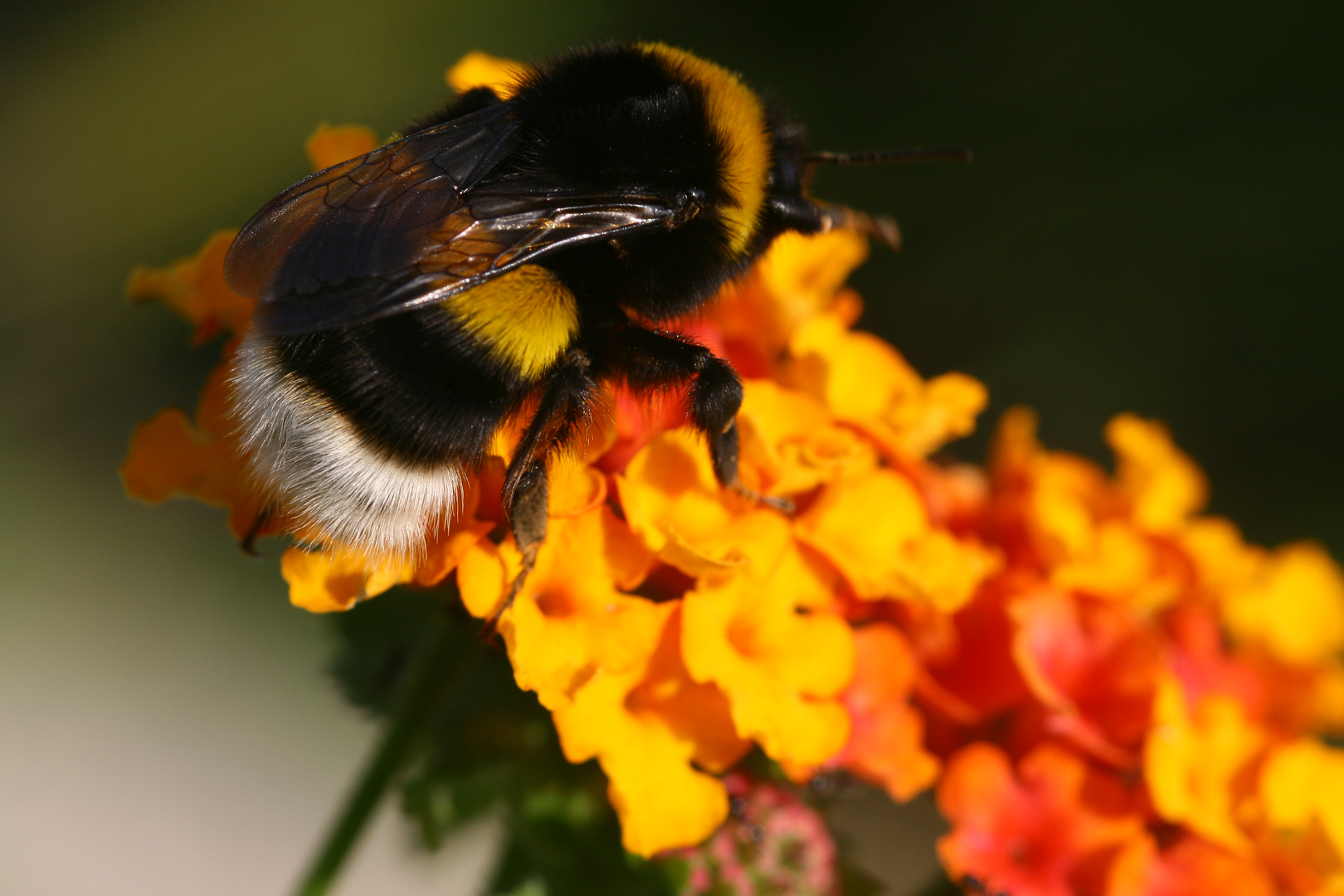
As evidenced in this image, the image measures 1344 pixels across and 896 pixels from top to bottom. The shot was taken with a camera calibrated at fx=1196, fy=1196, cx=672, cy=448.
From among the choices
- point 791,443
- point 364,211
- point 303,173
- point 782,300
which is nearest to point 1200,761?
point 791,443

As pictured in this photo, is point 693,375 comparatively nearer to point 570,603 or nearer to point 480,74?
point 570,603

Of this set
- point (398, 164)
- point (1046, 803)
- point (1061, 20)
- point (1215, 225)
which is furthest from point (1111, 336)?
point (398, 164)

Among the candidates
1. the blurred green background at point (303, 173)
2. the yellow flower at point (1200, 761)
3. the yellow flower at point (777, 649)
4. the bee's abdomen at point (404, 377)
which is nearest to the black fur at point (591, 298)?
the bee's abdomen at point (404, 377)

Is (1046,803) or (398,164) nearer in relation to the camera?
(398,164)

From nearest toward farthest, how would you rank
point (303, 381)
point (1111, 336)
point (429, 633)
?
point (303, 381) → point (429, 633) → point (1111, 336)

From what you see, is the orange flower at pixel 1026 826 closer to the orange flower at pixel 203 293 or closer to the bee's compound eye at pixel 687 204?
the bee's compound eye at pixel 687 204

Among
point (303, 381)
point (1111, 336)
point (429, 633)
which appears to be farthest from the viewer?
point (1111, 336)

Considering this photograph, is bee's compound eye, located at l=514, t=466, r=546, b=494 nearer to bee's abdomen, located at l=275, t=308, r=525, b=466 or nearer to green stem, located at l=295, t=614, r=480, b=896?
bee's abdomen, located at l=275, t=308, r=525, b=466

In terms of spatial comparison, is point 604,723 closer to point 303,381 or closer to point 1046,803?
point 303,381
